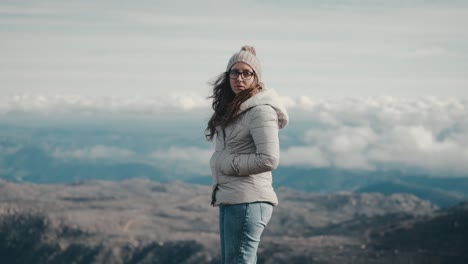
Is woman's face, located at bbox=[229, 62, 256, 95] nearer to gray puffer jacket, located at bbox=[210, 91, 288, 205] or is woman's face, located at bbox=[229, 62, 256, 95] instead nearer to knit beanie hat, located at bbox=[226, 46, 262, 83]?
knit beanie hat, located at bbox=[226, 46, 262, 83]

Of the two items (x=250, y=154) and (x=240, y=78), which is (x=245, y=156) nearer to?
(x=250, y=154)

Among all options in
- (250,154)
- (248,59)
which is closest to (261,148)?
(250,154)

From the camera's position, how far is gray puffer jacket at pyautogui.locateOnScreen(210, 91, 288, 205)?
1011cm

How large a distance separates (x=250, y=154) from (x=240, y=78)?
127 cm

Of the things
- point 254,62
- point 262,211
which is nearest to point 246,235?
point 262,211

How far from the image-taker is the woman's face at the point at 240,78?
1076cm

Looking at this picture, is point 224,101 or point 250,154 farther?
point 224,101

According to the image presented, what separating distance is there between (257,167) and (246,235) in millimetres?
1062

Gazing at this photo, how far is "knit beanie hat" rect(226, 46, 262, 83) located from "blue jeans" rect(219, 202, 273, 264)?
78.2 inches

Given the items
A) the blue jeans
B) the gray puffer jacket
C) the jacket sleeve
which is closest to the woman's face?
the gray puffer jacket

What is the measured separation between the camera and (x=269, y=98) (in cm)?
1051

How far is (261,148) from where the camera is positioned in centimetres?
1012

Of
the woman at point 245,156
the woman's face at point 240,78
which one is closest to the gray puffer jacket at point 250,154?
the woman at point 245,156

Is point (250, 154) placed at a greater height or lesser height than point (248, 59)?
lesser
